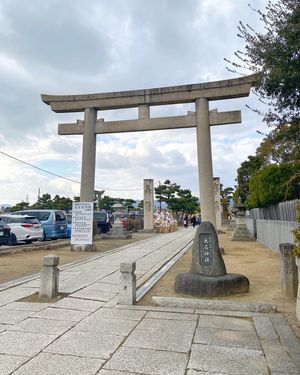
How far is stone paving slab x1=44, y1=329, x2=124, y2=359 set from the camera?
10.6 ft

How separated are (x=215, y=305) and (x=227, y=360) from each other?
1.76 metres

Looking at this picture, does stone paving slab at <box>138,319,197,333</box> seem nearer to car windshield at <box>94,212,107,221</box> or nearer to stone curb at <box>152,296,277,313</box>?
stone curb at <box>152,296,277,313</box>

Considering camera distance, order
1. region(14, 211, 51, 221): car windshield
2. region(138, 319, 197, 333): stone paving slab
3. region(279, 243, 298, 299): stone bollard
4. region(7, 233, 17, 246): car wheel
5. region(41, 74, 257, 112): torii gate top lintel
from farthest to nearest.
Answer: region(14, 211, 51, 221): car windshield
region(7, 233, 17, 246): car wheel
region(41, 74, 257, 112): torii gate top lintel
region(279, 243, 298, 299): stone bollard
region(138, 319, 197, 333): stone paving slab

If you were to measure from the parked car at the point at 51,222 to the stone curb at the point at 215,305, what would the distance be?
12916 millimetres

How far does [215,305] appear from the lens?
484 centimetres

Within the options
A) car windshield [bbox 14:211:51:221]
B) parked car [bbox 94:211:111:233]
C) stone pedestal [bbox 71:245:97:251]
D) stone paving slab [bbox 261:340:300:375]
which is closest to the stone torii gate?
stone pedestal [bbox 71:245:97:251]

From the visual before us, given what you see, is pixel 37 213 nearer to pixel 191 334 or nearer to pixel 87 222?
pixel 87 222

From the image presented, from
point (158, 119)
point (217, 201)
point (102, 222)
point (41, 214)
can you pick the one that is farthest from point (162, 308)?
point (217, 201)

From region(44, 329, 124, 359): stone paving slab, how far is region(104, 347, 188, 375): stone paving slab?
0.14m

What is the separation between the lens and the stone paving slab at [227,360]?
9.52ft

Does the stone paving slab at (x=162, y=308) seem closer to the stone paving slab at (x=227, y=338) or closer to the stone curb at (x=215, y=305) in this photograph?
the stone curb at (x=215, y=305)

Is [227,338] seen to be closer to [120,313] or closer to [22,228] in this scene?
[120,313]

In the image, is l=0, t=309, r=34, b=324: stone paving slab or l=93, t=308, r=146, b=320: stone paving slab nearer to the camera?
l=0, t=309, r=34, b=324: stone paving slab

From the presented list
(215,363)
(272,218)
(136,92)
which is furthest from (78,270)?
(272,218)
